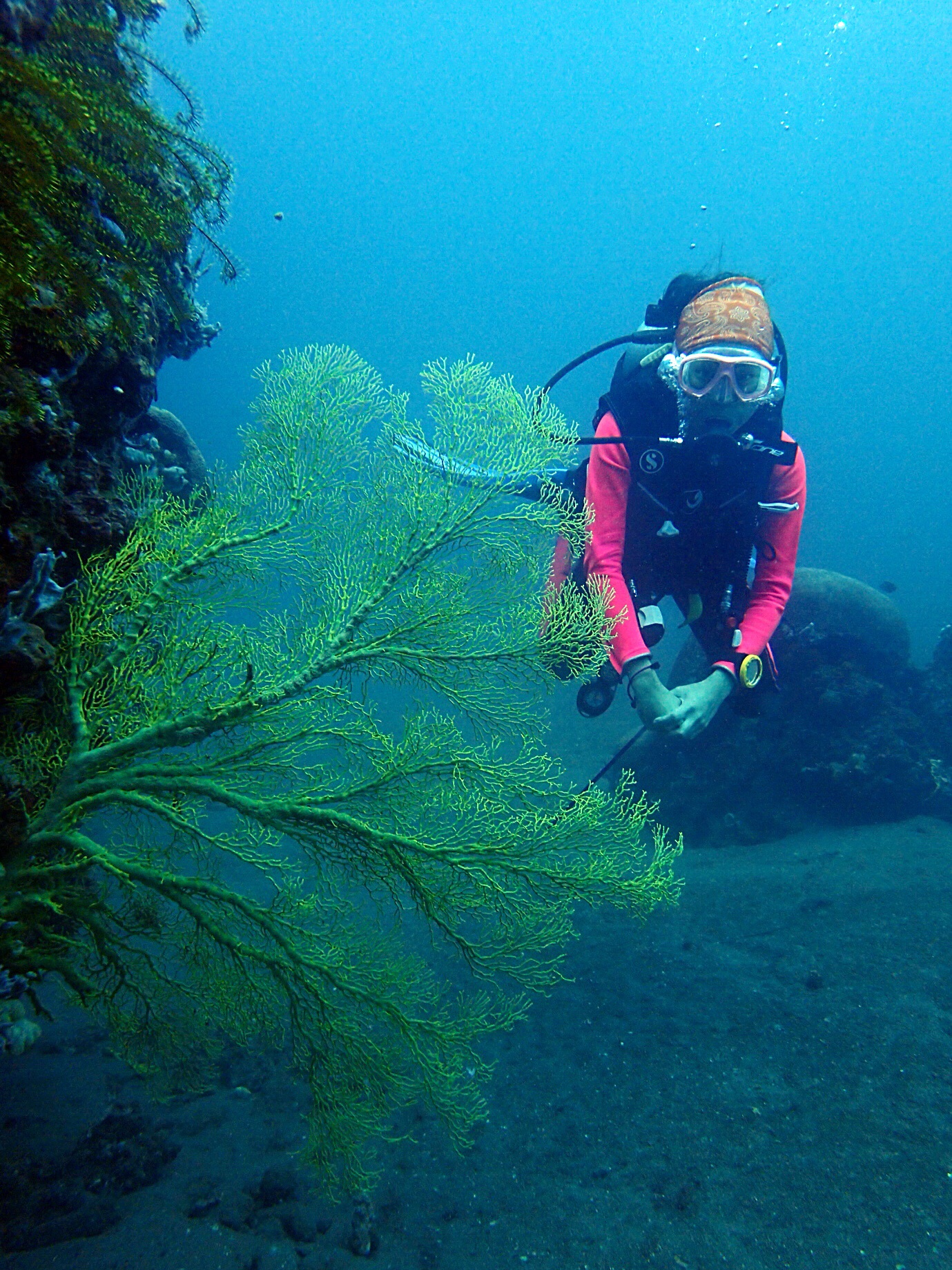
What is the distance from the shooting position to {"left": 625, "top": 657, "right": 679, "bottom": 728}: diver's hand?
3.86 metres

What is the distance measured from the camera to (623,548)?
4.40 metres

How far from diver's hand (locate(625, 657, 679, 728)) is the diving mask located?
82.2 inches

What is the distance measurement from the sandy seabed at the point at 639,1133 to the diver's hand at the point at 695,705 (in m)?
2.29

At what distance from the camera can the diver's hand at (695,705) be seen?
387 cm

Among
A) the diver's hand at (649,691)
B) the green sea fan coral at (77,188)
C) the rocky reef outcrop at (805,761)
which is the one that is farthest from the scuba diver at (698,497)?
the rocky reef outcrop at (805,761)

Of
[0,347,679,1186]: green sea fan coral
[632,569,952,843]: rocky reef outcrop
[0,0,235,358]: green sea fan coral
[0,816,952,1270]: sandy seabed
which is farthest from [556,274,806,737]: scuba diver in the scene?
[632,569,952,843]: rocky reef outcrop

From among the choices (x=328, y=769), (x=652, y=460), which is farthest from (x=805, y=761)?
(x=328, y=769)

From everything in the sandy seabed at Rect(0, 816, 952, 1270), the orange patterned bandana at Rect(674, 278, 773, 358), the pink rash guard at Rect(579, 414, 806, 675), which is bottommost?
the sandy seabed at Rect(0, 816, 952, 1270)

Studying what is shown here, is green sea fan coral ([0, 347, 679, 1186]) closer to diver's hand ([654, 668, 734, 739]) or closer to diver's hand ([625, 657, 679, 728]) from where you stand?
diver's hand ([625, 657, 679, 728])

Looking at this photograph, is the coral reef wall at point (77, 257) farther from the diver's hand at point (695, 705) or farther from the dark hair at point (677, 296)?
the dark hair at point (677, 296)

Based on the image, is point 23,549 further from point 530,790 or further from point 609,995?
point 609,995

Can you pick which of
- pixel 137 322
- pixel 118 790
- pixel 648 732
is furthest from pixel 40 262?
pixel 648 732

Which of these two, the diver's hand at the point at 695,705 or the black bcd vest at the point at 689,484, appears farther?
→ the black bcd vest at the point at 689,484

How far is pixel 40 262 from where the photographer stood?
1.64 m
